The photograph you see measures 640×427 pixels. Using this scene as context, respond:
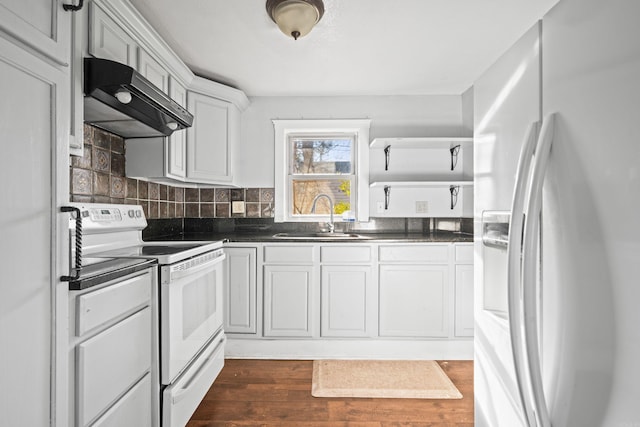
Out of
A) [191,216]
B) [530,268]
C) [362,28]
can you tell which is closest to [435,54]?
[362,28]

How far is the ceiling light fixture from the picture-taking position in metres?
1.77

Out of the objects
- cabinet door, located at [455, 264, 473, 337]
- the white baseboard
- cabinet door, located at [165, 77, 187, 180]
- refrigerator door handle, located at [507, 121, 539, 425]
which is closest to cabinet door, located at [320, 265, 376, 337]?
the white baseboard

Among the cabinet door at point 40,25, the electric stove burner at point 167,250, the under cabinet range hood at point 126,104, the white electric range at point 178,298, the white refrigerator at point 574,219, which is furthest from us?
the electric stove burner at point 167,250

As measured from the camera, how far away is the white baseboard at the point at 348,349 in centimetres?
277

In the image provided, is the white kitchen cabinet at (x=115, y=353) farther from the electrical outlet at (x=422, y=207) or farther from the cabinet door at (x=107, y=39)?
the electrical outlet at (x=422, y=207)

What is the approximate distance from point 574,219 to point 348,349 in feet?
7.93

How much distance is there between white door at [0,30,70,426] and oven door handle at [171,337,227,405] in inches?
29.2

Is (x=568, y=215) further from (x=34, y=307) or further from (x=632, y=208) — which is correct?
(x=34, y=307)

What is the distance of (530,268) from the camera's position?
2.30 feet

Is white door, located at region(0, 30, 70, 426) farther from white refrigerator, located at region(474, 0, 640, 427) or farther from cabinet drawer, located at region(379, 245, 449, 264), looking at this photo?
cabinet drawer, located at region(379, 245, 449, 264)

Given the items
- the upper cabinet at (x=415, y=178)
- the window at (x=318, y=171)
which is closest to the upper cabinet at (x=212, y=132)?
the window at (x=318, y=171)

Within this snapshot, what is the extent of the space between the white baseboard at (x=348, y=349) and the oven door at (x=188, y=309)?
0.45m

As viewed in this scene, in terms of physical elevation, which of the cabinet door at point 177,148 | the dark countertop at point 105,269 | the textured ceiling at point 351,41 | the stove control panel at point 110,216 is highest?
the textured ceiling at point 351,41

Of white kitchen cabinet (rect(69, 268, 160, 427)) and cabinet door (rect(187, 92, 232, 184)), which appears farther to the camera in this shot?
cabinet door (rect(187, 92, 232, 184))
